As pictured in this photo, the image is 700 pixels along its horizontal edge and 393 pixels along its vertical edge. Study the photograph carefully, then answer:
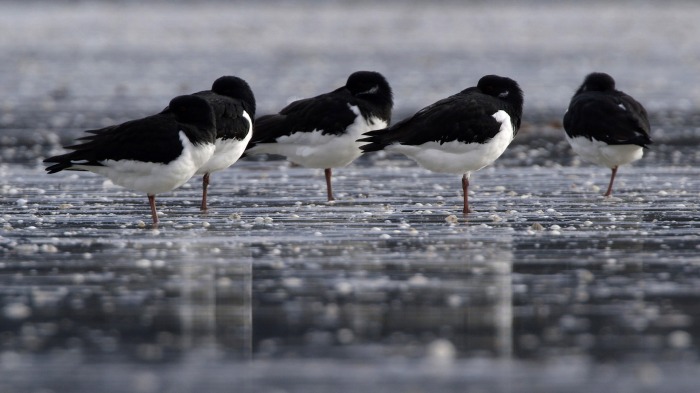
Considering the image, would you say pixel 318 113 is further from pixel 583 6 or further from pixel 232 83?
pixel 583 6

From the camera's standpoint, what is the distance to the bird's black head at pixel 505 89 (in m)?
12.3

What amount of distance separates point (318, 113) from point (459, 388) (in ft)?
23.2

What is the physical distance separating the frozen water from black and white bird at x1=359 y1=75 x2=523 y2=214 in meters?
0.45

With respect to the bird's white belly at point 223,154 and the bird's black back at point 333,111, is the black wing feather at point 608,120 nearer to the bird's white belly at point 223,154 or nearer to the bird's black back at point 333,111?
the bird's black back at point 333,111

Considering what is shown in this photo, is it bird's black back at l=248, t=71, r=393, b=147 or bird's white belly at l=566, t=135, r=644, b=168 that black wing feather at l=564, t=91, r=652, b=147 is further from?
bird's black back at l=248, t=71, r=393, b=147

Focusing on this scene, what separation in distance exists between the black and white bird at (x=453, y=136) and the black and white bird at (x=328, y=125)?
0.74 metres

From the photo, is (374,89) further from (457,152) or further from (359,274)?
(359,274)

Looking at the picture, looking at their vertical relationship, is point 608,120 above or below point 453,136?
above

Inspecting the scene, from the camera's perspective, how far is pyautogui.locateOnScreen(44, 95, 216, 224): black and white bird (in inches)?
412

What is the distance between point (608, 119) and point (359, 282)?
17.5 ft

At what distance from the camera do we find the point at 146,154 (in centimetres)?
1043

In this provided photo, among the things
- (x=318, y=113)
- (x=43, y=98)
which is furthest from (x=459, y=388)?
(x=43, y=98)

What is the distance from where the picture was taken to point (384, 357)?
6.26 m

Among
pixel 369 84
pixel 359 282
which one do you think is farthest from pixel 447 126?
pixel 359 282
